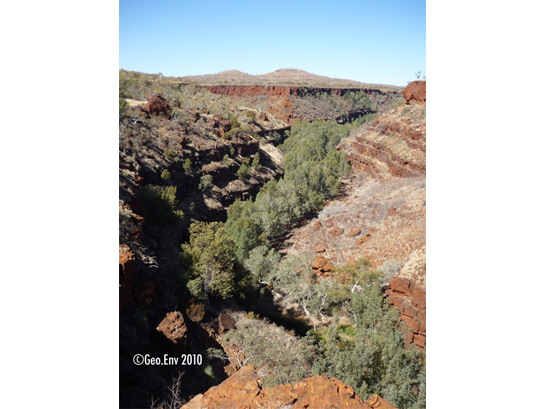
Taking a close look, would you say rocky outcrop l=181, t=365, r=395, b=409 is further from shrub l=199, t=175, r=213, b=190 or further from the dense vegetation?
shrub l=199, t=175, r=213, b=190

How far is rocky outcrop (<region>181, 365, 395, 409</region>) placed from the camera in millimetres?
5270

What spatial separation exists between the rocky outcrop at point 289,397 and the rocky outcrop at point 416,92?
3506 centimetres

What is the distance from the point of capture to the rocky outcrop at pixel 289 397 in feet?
17.3

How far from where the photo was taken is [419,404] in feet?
25.2

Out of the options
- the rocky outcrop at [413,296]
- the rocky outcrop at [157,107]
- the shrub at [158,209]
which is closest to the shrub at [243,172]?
the rocky outcrop at [157,107]

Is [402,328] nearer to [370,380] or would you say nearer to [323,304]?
[370,380]

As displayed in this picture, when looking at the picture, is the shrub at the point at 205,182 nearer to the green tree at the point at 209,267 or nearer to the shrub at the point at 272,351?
the green tree at the point at 209,267

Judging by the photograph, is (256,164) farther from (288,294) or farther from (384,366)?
(384,366)

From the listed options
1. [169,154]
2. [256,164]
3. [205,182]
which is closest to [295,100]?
[256,164]

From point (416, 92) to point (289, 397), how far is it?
37009 millimetres

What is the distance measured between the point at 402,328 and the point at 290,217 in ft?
44.8

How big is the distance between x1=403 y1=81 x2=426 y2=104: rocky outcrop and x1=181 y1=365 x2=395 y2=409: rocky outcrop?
3506cm

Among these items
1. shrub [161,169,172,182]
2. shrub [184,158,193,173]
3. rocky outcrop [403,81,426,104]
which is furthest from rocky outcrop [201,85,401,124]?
shrub [161,169,172,182]

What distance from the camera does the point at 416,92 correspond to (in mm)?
34375
